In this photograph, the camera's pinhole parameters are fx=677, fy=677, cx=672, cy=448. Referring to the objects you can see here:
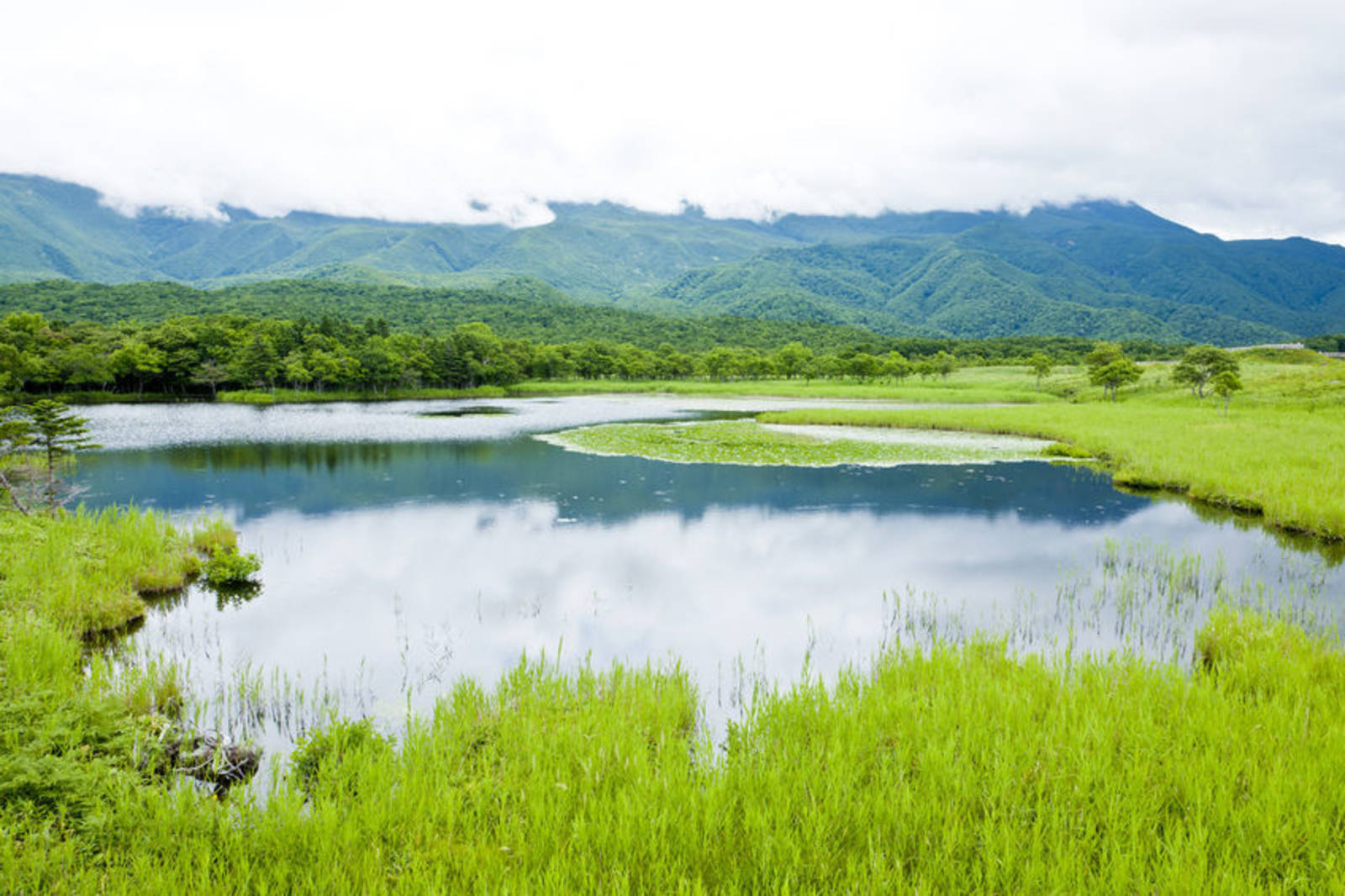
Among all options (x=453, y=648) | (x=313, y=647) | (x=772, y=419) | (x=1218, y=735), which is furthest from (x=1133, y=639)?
(x=772, y=419)

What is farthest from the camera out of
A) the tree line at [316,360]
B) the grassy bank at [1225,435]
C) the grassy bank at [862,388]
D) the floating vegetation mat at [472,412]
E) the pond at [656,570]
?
the grassy bank at [862,388]

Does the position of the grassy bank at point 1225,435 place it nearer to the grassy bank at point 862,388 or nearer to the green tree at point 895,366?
the grassy bank at point 862,388

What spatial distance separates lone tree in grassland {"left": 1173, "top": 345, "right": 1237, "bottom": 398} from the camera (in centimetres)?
6262

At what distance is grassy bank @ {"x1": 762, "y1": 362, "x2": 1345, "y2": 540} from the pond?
5.55 ft

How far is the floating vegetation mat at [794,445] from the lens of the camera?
37094 millimetres

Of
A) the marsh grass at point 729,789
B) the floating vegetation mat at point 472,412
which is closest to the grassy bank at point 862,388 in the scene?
the floating vegetation mat at point 472,412

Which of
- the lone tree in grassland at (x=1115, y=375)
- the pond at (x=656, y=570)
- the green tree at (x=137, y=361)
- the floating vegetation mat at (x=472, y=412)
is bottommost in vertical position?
the pond at (x=656, y=570)

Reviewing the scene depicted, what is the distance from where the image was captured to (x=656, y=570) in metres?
17.8

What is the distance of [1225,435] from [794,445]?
22411 millimetres

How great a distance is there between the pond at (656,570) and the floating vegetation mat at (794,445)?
9.67ft

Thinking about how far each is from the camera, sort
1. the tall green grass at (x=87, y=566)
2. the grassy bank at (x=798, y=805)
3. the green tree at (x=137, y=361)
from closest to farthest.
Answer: the grassy bank at (x=798, y=805) → the tall green grass at (x=87, y=566) → the green tree at (x=137, y=361)

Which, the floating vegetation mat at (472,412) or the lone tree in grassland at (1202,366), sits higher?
the lone tree in grassland at (1202,366)

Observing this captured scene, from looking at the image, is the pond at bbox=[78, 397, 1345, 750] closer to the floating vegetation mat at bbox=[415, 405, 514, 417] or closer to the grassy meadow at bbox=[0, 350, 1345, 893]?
the grassy meadow at bbox=[0, 350, 1345, 893]

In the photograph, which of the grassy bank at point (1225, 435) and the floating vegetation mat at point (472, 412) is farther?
the floating vegetation mat at point (472, 412)
